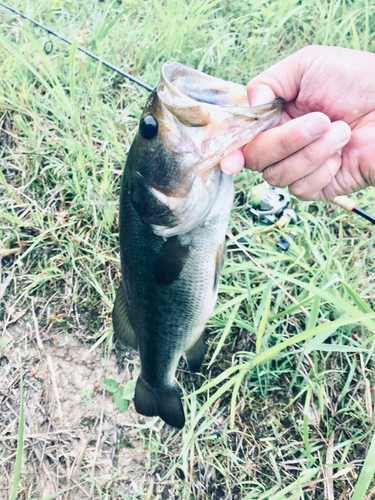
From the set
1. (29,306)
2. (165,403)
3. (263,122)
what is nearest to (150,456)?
(165,403)

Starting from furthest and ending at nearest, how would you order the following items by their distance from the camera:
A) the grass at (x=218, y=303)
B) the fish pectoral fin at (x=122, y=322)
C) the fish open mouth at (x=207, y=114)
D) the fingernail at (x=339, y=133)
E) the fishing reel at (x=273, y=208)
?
the fishing reel at (x=273, y=208)
the grass at (x=218, y=303)
the fish pectoral fin at (x=122, y=322)
the fingernail at (x=339, y=133)
the fish open mouth at (x=207, y=114)

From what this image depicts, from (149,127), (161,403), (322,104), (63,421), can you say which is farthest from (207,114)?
(63,421)

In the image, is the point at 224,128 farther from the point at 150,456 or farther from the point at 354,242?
the point at 150,456

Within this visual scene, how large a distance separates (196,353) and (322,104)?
145 centimetres

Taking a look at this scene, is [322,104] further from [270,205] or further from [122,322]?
[122,322]

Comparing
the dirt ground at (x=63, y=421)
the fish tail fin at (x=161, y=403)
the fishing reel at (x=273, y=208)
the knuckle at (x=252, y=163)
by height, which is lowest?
the dirt ground at (x=63, y=421)

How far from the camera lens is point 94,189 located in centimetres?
246

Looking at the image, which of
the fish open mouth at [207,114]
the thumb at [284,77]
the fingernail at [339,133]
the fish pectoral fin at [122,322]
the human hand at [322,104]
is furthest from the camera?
the fish pectoral fin at [122,322]

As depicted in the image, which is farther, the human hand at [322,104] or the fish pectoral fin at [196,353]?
the fish pectoral fin at [196,353]

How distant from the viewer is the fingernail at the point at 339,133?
137 cm

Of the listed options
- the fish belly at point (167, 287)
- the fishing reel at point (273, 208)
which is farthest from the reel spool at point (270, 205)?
the fish belly at point (167, 287)

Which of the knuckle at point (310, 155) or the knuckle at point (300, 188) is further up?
the knuckle at point (310, 155)

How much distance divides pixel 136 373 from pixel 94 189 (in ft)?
4.23

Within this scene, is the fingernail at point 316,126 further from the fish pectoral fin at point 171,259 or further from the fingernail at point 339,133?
the fish pectoral fin at point 171,259
